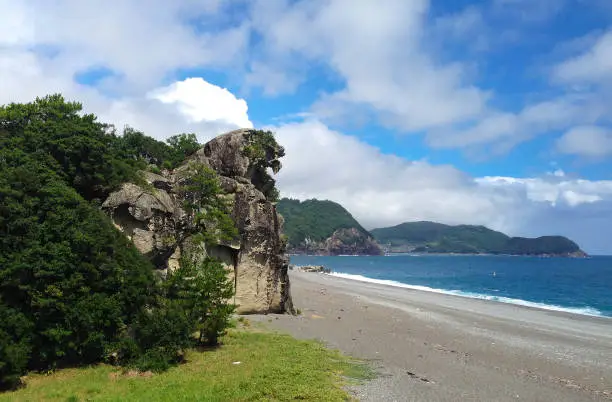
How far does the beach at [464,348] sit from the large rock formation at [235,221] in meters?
2.94

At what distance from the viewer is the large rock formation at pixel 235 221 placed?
25500 mm

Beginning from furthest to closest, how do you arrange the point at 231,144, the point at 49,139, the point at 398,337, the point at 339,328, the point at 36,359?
→ the point at 231,144, the point at 339,328, the point at 398,337, the point at 49,139, the point at 36,359

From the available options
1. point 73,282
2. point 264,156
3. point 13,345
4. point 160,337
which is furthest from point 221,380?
point 264,156

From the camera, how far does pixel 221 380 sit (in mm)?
17516

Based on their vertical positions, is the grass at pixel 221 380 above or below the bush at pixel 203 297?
below

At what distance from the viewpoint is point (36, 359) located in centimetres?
1819

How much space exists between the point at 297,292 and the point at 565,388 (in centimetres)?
4057

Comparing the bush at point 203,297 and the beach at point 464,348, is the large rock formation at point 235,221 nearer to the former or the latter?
the bush at point 203,297

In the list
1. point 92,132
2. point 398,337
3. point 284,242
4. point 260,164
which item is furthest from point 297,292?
point 92,132

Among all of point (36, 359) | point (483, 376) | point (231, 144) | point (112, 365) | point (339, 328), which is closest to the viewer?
point (36, 359)

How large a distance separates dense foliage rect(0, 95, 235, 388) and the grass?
107 centimetres

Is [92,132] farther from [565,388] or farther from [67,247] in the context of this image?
[565,388]

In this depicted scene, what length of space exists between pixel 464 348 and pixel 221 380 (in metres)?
17.6

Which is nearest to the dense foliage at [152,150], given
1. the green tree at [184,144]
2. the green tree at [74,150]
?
the green tree at [184,144]
